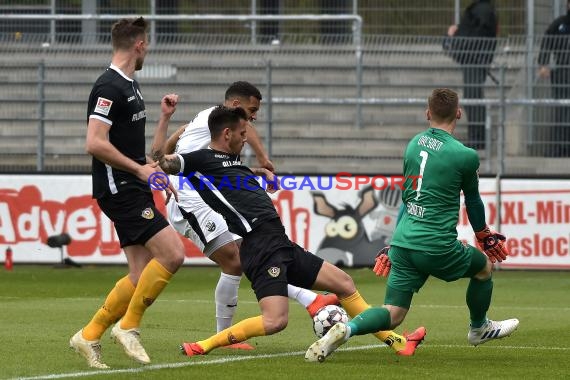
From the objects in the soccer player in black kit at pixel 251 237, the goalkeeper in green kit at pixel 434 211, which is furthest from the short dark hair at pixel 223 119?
the goalkeeper in green kit at pixel 434 211

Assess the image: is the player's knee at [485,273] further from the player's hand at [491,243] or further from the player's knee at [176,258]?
the player's knee at [176,258]

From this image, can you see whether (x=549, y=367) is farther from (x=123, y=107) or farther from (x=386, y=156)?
(x=386, y=156)

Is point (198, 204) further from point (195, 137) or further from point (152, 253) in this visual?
point (152, 253)

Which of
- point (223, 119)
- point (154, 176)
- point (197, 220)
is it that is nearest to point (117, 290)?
point (154, 176)

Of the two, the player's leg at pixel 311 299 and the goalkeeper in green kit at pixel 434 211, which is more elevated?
the goalkeeper in green kit at pixel 434 211

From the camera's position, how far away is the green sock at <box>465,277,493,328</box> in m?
Answer: 9.28

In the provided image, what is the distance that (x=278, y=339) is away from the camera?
10500 mm

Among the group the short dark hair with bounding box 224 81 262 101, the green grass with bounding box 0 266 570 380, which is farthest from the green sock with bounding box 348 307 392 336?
the short dark hair with bounding box 224 81 262 101

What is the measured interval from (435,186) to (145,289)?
211 cm

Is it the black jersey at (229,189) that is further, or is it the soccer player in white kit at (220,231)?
the soccer player in white kit at (220,231)

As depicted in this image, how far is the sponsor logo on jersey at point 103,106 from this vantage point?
28.3ft

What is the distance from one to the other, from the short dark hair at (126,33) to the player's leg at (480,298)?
2725mm

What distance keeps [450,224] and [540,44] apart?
39.3 feet

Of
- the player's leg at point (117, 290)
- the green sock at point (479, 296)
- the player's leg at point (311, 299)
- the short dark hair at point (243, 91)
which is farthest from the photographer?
the short dark hair at point (243, 91)
